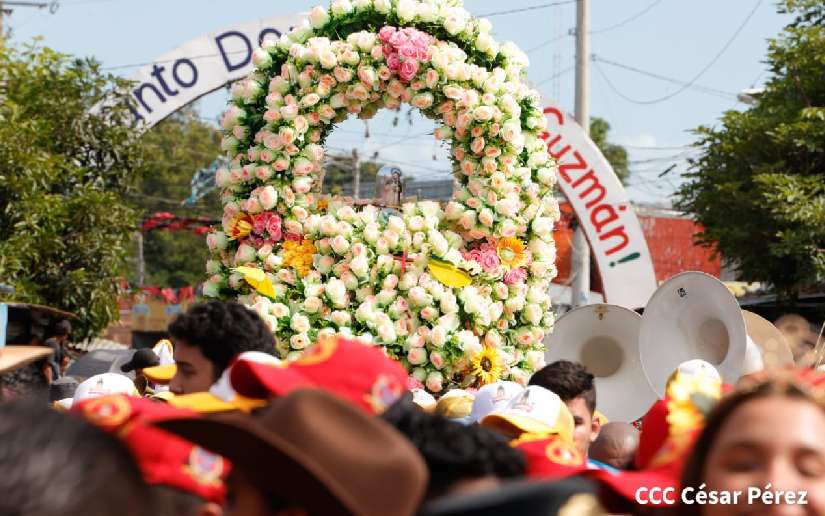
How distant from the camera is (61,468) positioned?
5.19 ft

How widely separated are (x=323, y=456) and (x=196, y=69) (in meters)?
12.6

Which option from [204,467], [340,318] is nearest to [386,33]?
[340,318]

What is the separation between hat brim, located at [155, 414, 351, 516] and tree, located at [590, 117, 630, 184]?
47856 mm

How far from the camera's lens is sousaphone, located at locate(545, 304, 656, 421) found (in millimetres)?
8523

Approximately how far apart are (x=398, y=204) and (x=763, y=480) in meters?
5.13

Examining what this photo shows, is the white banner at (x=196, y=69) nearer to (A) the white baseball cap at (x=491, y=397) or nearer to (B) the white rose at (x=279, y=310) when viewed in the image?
(B) the white rose at (x=279, y=310)

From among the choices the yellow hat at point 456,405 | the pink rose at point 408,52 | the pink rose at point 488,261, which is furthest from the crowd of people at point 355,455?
the pink rose at point 408,52

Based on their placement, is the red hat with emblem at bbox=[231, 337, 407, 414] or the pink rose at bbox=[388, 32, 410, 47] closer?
the red hat with emblem at bbox=[231, 337, 407, 414]

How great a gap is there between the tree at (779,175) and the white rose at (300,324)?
9.83 m

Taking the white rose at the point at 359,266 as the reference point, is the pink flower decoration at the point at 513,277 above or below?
below

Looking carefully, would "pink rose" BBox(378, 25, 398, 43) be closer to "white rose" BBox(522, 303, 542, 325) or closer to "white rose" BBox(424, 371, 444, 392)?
"white rose" BBox(522, 303, 542, 325)

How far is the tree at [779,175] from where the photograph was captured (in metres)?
14.8

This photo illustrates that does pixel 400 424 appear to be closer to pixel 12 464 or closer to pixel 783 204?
pixel 12 464

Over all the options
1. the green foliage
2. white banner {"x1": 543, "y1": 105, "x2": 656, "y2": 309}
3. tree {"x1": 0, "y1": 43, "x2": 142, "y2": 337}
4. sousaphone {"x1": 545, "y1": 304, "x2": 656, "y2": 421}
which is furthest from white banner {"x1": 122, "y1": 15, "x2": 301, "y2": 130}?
the green foliage
